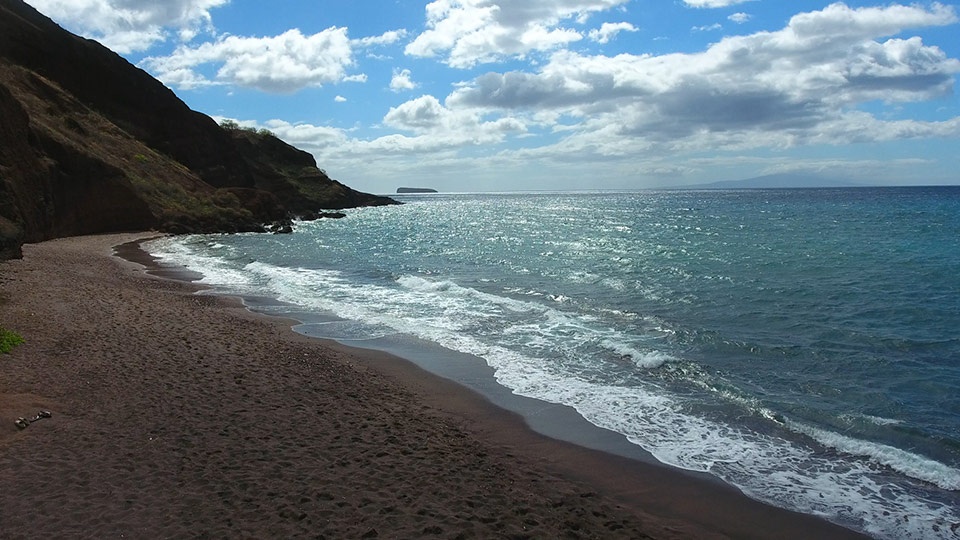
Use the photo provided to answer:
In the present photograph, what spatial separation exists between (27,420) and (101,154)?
145 ft

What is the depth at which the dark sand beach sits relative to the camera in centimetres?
604

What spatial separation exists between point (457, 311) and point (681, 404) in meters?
9.79

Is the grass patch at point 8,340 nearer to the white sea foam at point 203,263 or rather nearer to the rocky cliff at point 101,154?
the white sea foam at point 203,263

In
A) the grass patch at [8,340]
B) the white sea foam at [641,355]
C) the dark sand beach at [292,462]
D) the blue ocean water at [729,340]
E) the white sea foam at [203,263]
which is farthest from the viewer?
the white sea foam at [203,263]

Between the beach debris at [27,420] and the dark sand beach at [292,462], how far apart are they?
2.5 inches

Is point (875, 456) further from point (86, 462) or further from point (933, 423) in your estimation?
point (86, 462)

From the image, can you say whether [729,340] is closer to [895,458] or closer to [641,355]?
[641,355]

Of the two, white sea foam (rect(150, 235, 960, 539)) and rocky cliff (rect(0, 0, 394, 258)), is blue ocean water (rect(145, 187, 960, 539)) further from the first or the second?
rocky cliff (rect(0, 0, 394, 258))

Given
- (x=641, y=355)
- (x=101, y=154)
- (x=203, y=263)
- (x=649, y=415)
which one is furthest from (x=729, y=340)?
(x=101, y=154)

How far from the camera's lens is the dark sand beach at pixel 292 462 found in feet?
19.8

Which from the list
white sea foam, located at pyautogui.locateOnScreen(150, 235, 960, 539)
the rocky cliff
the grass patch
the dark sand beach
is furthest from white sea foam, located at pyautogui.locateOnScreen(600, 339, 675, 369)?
the rocky cliff

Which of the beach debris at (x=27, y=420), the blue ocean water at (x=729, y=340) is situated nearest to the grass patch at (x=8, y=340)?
the beach debris at (x=27, y=420)

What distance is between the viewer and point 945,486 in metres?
7.73

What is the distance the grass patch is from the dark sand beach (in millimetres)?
180
